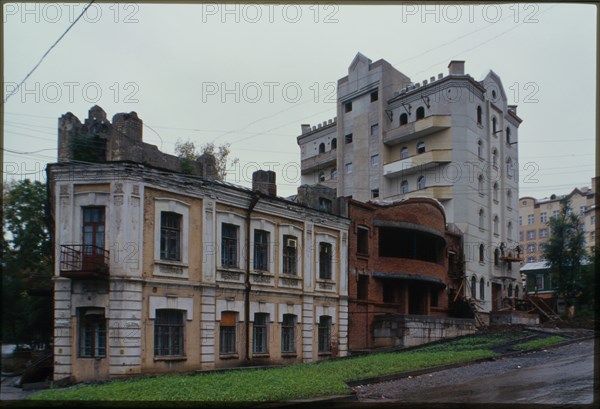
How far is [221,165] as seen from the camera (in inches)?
1614

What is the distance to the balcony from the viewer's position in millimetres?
19802

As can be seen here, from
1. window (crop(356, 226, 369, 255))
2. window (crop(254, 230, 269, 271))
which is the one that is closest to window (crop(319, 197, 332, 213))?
window (crop(356, 226, 369, 255))

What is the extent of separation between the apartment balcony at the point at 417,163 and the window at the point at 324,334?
735 inches

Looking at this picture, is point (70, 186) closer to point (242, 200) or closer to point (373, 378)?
point (242, 200)

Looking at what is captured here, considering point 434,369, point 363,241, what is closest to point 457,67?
point 363,241

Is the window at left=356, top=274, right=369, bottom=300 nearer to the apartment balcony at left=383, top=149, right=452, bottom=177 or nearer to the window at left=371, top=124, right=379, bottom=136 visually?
the apartment balcony at left=383, top=149, right=452, bottom=177

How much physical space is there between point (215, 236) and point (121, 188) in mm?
4435

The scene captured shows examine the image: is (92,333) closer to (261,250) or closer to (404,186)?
(261,250)

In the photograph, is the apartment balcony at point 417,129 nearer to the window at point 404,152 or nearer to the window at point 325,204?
the window at point 404,152

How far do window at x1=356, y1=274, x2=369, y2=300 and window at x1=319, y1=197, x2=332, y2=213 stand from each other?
3.95m

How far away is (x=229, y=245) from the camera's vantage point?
2472 centimetres

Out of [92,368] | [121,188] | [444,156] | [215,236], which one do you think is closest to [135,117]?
[121,188]

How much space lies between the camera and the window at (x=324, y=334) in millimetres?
29141

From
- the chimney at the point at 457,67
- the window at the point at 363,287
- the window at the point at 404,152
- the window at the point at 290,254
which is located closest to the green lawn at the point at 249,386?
the window at the point at 290,254
